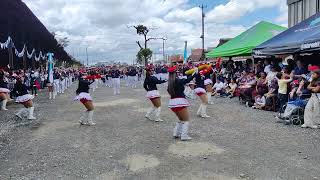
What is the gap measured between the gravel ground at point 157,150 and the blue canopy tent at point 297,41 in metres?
2.67

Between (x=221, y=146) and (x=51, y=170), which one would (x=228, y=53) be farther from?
(x=51, y=170)

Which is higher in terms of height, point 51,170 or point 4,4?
Answer: point 4,4

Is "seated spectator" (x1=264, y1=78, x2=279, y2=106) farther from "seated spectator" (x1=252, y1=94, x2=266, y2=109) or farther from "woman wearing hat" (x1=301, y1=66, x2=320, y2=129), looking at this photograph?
"woman wearing hat" (x1=301, y1=66, x2=320, y2=129)

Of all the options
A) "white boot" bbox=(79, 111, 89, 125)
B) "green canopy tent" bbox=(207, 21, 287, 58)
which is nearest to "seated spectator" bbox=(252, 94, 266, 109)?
"green canopy tent" bbox=(207, 21, 287, 58)

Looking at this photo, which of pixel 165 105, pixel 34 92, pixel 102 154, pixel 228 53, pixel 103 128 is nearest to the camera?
pixel 102 154

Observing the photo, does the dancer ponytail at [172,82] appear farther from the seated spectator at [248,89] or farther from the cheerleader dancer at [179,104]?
the seated spectator at [248,89]

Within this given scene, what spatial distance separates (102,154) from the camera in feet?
29.0

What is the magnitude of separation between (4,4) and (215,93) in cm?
1169

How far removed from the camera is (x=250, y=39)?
21.6 meters

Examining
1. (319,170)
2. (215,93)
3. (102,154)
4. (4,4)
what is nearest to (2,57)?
(4,4)

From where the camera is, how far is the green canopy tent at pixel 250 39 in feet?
67.8

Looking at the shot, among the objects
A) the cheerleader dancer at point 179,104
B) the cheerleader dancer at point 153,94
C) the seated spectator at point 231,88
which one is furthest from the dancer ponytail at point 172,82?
the seated spectator at point 231,88

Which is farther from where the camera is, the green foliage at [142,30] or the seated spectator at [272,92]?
the green foliage at [142,30]

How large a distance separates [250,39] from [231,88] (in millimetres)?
2730
